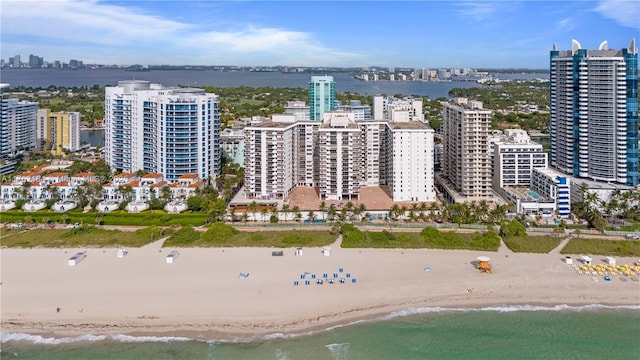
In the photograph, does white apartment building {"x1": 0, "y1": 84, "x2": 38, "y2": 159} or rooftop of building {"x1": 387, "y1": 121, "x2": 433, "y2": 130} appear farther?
white apartment building {"x1": 0, "y1": 84, "x2": 38, "y2": 159}

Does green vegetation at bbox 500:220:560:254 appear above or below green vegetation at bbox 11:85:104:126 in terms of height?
below

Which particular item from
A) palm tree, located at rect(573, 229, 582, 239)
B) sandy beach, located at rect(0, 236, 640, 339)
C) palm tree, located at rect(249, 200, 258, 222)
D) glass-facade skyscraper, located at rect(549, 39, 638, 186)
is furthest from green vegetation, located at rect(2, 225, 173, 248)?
glass-facade skyscraper, located at rect(549, 39, 638, 186)

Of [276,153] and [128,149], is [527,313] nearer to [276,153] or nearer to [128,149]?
[276,153]

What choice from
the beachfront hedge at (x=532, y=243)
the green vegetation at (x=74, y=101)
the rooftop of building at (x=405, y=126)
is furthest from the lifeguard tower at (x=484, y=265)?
the green vegetation at (x=74, y=101)

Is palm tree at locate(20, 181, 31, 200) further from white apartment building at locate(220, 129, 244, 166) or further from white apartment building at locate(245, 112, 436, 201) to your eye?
white apartment building at locate(220, 129, 244, 166)

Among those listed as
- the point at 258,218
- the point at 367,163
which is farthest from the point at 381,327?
the point at 367,163

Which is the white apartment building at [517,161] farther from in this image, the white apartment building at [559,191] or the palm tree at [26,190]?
the palm tree at [26,190]

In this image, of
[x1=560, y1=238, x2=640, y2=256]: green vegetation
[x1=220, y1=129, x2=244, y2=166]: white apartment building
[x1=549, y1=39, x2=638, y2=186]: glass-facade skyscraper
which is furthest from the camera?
[x1=220, y1=129, x2=244, y2=166]: white apartment building
